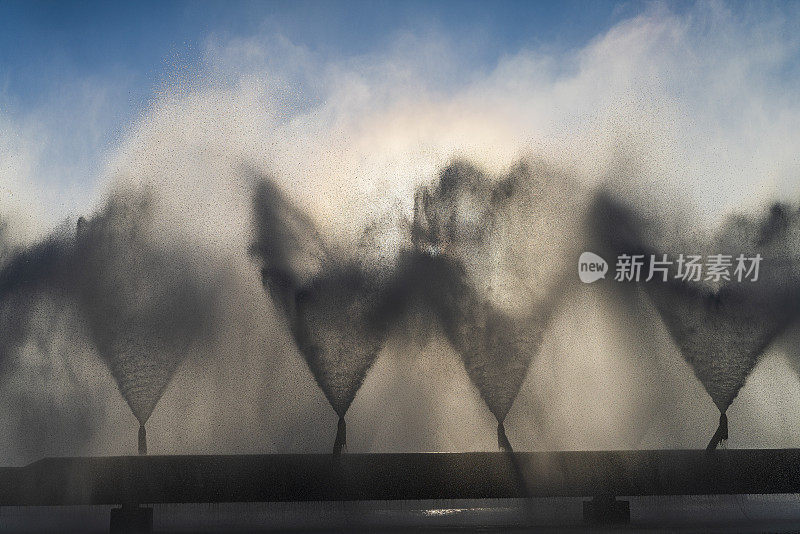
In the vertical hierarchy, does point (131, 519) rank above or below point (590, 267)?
below

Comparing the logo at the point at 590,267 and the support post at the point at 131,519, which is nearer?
the support post at the point at 131,519

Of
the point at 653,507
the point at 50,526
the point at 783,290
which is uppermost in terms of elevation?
the point at 783,290

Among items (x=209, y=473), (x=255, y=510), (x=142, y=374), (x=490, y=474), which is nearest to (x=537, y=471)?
(x=490, y=474)

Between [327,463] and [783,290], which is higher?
[783,290]

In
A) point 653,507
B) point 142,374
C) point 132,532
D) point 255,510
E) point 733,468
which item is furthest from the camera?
point 653,507

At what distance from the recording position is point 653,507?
41906 mm

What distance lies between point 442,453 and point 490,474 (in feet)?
7.36

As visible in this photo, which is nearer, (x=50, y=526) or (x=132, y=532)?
(x=132, y=532)

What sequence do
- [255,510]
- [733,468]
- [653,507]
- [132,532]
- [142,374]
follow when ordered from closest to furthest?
[132,532], [733,468], [142,374], [255,510], [653,507]

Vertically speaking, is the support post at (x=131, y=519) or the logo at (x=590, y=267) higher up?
the logo at (x=590, y=267)

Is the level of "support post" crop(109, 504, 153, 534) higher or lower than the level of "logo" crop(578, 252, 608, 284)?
lower

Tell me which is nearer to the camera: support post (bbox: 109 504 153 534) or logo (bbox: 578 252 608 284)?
support post (bbox: 109 504 153 534)

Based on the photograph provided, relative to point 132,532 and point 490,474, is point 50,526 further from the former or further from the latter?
point 490,474

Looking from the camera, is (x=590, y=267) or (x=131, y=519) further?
(x=590, y=267)
